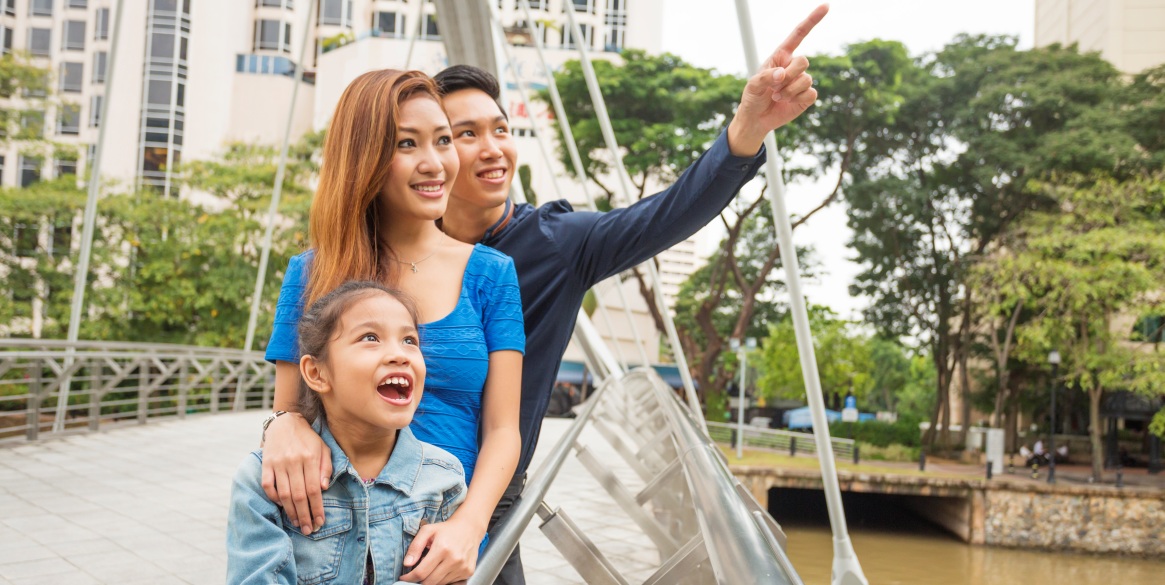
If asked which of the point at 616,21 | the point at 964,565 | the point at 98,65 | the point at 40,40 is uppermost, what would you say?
the point at 616,21

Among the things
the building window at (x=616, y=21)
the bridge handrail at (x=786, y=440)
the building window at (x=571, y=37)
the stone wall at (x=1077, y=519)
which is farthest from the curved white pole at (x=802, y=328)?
the building window at (x=616, y=21)

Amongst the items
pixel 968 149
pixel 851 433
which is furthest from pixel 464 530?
pixel 851 433

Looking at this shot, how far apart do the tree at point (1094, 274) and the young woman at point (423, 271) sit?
17249mm

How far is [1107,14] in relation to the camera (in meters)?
23.4

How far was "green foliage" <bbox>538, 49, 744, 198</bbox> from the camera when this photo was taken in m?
19.0

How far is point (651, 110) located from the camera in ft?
65.8

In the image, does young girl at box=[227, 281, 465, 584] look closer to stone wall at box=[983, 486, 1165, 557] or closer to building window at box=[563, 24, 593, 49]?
stone wall at box=[983, 486, 1165, 557]

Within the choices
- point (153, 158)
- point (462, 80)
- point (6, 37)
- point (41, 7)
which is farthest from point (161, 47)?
point (462, 80)

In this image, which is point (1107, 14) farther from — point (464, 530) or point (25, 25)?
point (25, 25)

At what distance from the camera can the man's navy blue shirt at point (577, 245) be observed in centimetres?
145

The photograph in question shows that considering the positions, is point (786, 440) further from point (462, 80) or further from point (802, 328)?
point (462, 80)

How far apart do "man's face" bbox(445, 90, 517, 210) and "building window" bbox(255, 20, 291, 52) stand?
29529mm

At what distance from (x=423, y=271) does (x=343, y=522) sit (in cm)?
34

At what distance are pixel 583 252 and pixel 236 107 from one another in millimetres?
28975
